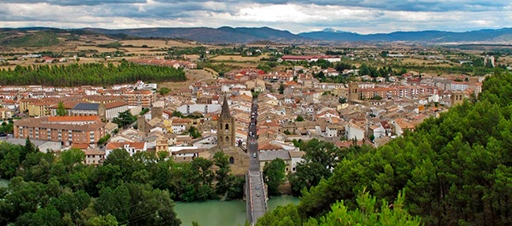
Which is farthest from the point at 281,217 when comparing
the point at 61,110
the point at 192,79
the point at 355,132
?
the point at 192,79

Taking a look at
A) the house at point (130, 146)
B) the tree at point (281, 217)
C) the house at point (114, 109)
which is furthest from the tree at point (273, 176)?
the house at point (114, 109)

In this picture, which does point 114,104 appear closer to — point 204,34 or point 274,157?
point 274,157

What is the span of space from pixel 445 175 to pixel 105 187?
7.34 m

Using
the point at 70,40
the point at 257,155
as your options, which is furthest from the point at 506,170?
the point at 70,40

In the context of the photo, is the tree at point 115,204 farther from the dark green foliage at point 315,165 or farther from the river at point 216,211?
the dark green foliage at point 315,165

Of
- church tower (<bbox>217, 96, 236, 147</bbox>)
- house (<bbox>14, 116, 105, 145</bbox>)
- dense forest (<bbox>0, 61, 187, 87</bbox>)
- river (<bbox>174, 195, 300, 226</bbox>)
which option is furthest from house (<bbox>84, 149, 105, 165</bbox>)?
dense forest (<bbox>0, 61, 187, 87</bbox>)

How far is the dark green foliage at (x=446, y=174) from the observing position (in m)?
6.94

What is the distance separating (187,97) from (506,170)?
2389 centimetres

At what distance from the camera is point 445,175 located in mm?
7465

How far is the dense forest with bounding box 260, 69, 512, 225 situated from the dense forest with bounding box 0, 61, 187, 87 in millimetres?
28127

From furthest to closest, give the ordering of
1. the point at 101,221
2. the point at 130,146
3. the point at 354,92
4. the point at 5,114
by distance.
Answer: the point at 354,92 < the point at 5,114 < the point at 130,146 < the point at 101,221

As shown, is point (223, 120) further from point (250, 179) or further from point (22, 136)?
point (22, 136)

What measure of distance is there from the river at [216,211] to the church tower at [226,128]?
230cm

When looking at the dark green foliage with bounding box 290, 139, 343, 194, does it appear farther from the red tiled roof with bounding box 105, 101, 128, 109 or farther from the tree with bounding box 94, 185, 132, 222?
the red tiled roof with bounding box 105, 101, 128, 109
